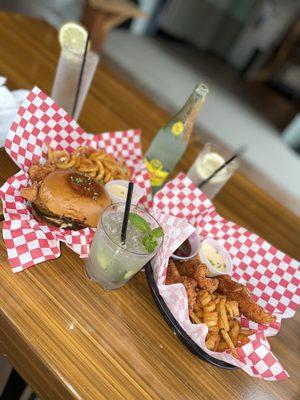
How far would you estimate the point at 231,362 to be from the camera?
3.80 feet

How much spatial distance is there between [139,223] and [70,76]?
927mm

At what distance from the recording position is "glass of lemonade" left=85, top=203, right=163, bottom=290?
1162 mm

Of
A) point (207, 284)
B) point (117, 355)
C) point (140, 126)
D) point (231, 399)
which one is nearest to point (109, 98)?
point (140, 126)

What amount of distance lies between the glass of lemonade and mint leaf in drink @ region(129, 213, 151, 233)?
0.07 feet

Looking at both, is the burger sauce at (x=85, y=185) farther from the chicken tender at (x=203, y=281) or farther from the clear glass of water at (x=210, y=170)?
the clear glass of water at (x=210, y=170)

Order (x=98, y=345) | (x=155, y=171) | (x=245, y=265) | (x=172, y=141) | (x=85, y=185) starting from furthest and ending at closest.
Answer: (x=172, y=141)
(x=155, y=171)
(x=245, y=265)
(x=85, y=185)
(x=98, y=345)

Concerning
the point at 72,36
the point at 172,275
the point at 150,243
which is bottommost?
the point at 172,275

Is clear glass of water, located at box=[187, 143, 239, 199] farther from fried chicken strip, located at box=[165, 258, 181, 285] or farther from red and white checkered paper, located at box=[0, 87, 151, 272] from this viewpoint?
fried chicken strip, located at box=[165, 258, 181, 285]

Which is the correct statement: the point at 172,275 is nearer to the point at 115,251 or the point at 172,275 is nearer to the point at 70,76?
the point at 115,251

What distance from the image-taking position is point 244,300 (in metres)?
1.31

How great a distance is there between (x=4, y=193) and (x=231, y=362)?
0.92 meters

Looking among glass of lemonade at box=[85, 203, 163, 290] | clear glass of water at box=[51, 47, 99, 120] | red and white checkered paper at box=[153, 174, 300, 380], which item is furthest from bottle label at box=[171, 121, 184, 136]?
glass of lemonade at box=[85, 203, 163, 290]

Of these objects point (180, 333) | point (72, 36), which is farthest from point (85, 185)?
point (72, 36)

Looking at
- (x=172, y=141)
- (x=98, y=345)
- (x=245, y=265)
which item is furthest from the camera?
(x=172, y=141)
